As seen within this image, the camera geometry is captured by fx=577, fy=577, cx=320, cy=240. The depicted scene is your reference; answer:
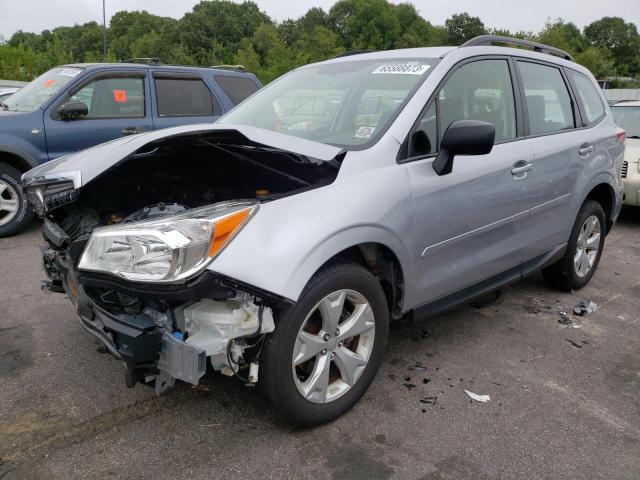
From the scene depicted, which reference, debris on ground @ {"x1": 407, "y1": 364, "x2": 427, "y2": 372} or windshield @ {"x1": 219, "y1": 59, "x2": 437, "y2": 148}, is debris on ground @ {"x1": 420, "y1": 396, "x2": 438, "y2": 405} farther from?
windshield @ {"x1": 219, "y1": 59, "x2": 437, "y2": 148}

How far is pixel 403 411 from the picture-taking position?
2949 mm

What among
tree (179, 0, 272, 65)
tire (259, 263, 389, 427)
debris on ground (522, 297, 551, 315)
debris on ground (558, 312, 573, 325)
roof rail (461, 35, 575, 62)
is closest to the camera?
tire (259, 263, 389, 427)

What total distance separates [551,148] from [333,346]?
2.30m

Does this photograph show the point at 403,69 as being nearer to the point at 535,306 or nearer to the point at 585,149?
the point at 585,149

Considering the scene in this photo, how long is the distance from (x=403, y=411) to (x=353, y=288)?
0.73 m

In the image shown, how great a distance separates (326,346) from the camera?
270 centimetres

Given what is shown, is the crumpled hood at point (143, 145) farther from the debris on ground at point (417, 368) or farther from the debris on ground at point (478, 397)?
the debris on ground at point (478, 397)

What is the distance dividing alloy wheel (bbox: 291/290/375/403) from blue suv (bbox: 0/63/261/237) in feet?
15.3

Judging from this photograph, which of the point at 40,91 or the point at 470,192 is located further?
the point at 40,91

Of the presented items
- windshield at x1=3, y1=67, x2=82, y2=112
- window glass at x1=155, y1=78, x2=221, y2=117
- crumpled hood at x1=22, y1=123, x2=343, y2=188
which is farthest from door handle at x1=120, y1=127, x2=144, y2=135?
crumpled hood at x1=22, y1=123, x2=343, y2=188

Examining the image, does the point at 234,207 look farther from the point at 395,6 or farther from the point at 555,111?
the point at 395,6

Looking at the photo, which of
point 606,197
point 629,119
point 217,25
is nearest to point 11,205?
point 606,197

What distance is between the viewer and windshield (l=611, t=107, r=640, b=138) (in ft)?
27.0

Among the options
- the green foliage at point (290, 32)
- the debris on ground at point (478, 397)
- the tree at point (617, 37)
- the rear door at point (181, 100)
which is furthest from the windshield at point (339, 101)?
the tree at point (617, 37)
